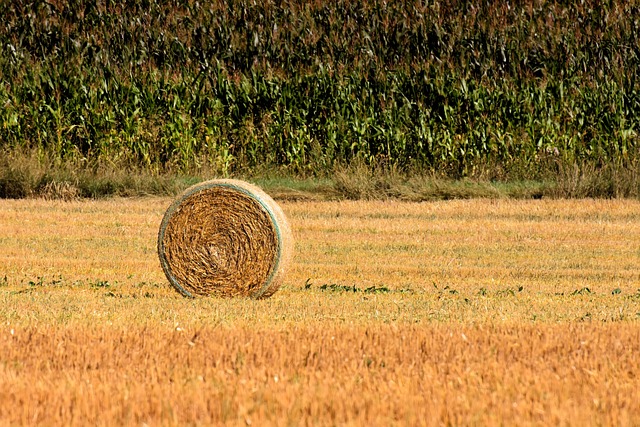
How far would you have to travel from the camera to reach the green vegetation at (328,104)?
805 inches

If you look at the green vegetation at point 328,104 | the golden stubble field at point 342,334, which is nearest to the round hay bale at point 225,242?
the golden stubble field at point 342,334

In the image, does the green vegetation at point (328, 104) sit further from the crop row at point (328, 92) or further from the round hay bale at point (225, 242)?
the round hay bale at point (225, 242)

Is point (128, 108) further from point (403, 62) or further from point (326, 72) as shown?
point (403, 62)

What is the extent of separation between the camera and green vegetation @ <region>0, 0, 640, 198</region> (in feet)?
67.1

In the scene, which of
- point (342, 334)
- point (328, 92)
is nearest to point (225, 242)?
point (342, 334)

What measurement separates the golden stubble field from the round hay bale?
28 centimetres

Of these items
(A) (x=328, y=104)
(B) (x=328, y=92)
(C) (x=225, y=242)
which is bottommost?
(A) (x=328, y=104)

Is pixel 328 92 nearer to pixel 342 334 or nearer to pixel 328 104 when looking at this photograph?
pixel 328 104

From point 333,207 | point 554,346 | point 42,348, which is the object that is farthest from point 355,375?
point 333,207

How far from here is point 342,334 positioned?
7902mm

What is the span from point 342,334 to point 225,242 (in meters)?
3.46

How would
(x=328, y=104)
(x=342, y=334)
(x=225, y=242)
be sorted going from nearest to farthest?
(x=342, y=334) → (x=225, y=242) → (x=328, y=104)

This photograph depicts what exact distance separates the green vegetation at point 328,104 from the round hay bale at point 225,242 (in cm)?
800

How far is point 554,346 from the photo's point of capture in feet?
24.9
